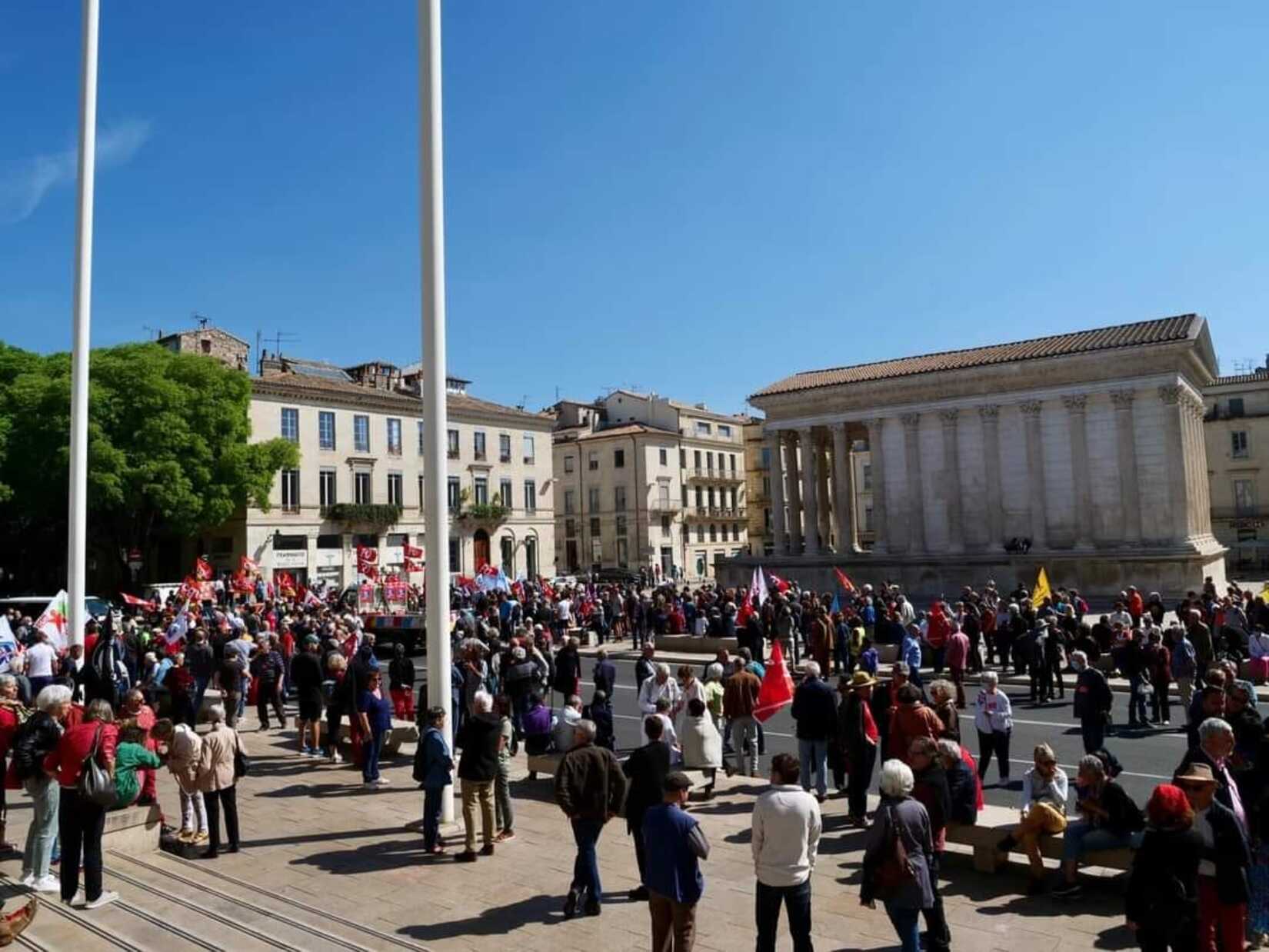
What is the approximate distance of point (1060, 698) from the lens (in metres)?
17.0

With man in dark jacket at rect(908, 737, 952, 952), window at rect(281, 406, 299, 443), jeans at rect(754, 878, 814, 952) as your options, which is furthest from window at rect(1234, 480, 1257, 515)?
jeans at rect(754, 878, 814, 952)

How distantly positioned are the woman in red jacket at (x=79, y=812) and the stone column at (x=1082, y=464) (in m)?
36.4

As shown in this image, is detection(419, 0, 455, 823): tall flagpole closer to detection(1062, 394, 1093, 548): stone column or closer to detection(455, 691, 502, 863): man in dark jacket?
detection(455, 691, 502, 863): man in dark jacket

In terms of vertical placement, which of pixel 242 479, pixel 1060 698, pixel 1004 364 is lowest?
pixel 1060 698

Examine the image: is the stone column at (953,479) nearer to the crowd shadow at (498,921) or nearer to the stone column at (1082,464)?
the stone column at (1082,464)

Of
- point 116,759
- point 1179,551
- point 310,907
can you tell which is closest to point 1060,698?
point 310,907

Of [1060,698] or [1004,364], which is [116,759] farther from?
[1004,364]

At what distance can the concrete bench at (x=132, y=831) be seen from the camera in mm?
8727

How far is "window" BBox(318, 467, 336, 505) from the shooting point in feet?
162

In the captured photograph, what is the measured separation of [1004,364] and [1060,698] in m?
24.0

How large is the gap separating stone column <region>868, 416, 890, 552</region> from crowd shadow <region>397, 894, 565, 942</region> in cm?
3647

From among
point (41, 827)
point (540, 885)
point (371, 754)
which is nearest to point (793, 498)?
point (371, 754)

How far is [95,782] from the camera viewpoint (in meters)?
7.17

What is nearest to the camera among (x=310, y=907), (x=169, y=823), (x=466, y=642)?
(x=310, y=907)
